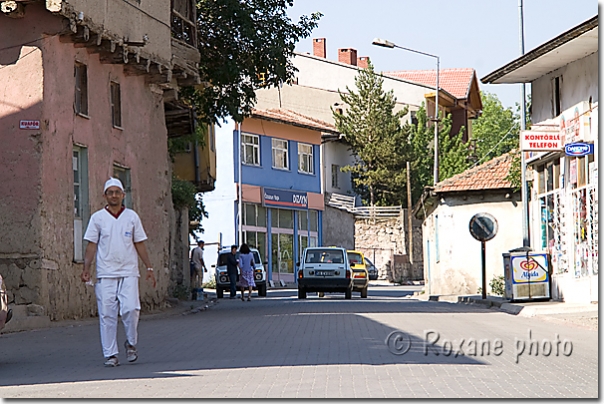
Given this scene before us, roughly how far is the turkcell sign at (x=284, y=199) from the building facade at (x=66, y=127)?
32778mm

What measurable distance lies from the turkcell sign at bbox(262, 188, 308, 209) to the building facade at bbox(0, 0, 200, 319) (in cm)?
3278

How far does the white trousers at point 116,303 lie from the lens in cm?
1216

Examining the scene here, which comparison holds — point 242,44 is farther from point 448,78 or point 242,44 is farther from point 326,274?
point 448,78

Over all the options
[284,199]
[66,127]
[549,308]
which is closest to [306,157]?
[284,199]

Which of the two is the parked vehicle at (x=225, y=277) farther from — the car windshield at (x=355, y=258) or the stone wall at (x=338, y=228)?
the stone wall at (x=338, y=228)

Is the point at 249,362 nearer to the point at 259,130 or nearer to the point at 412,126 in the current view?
the point at 259,130

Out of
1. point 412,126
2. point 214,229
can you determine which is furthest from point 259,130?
point 412,126

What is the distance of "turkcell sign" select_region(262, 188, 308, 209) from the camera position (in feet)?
195

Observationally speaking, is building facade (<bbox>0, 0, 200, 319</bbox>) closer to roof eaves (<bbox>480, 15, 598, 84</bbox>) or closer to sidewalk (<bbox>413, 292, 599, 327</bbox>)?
sidewalk (<bbox>413, 292, 599, 327</bbox>)

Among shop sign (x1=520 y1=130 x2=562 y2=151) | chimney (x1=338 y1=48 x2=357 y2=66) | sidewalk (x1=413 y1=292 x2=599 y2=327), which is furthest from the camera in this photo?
chimney (x1=338 y1=48 x2=357 y2=66)

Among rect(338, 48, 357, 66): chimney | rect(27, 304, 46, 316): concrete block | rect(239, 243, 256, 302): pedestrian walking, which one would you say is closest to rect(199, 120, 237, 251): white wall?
rect(239, 243, 256, 302): pedestrian walking

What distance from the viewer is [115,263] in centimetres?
1231

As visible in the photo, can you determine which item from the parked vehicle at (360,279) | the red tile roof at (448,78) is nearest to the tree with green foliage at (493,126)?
the red tile roof at (448,78)

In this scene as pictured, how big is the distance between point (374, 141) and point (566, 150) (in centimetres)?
4449
